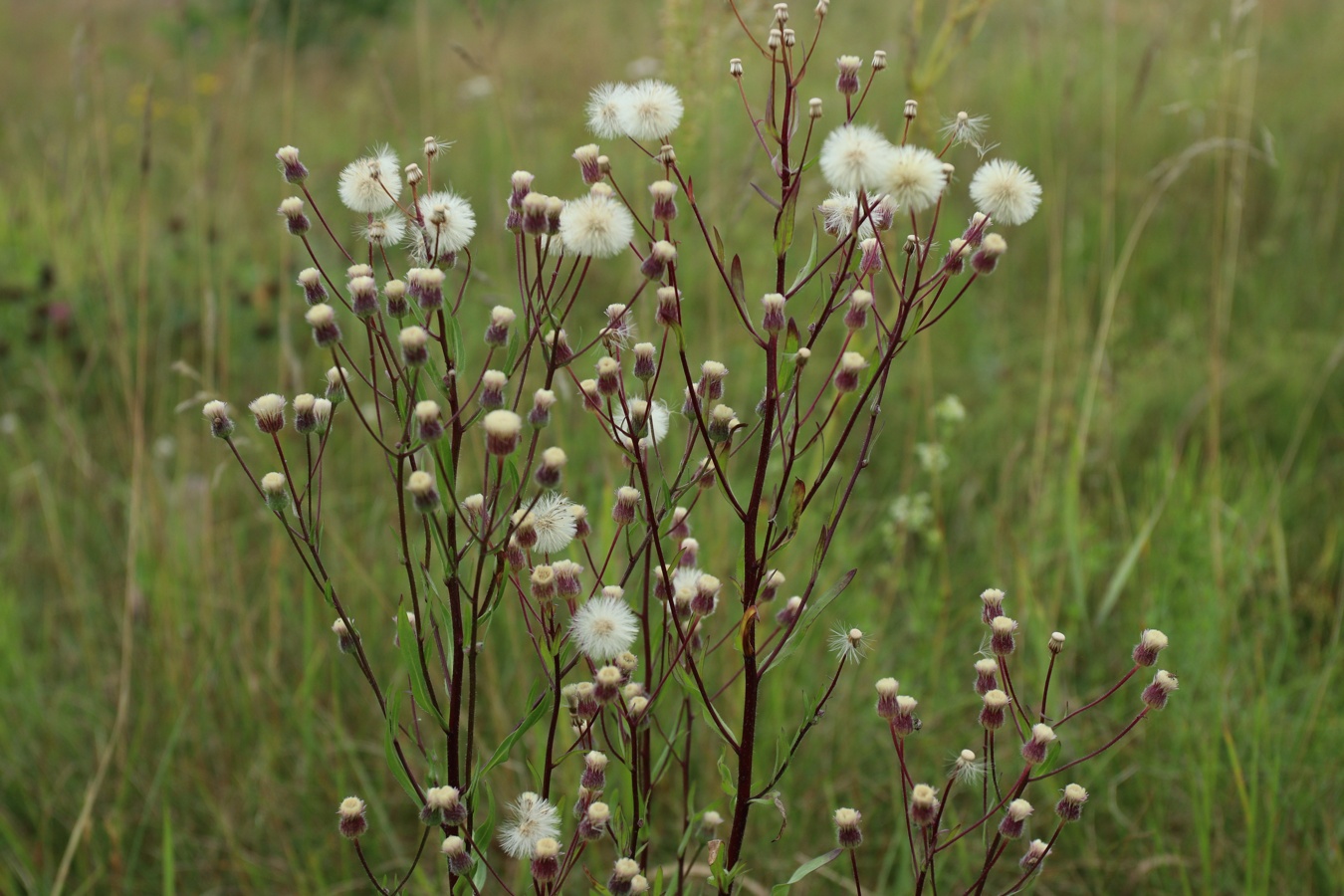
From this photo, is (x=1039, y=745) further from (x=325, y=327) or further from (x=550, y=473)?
(x=325, y=327)

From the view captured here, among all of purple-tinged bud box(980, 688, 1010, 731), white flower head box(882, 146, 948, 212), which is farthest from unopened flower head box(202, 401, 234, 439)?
purple-tinged bud box(980, 688, 1010, 731)

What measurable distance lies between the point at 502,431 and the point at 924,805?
A: 1.70 feet

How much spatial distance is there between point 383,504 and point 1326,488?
227 centimetres

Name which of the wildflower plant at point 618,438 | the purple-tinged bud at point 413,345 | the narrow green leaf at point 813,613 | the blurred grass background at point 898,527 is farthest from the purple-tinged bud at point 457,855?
the blurred grass background at point 898,527

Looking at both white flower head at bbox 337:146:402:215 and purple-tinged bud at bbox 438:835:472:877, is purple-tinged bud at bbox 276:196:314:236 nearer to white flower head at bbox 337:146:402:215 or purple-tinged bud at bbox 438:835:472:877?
white flower head at bbox 337:146:402:215

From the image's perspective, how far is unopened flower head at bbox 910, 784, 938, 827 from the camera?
100cm

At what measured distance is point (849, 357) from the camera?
1.00 m

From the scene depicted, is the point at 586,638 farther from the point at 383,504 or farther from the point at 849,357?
the point at 383,504

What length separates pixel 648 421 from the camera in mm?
1104

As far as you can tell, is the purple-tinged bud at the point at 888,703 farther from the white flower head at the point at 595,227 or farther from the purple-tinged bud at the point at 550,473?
the white flower head at the point at 595,227

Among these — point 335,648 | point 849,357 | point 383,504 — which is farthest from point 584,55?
point 849,357

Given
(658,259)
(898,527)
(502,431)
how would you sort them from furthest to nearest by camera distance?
1. (898,527)
2. (658,259)
3. (502,431)

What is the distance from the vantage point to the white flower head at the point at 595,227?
99 cm

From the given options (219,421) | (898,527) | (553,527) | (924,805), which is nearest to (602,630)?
(553,527)
